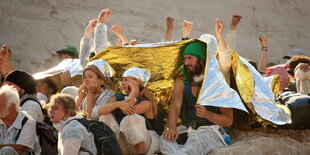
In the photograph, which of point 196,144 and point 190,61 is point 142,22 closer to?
point 190,61

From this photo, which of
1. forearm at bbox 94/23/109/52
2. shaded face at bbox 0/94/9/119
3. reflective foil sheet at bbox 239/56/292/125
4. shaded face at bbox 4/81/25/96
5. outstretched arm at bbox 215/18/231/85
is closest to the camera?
shaded face at bbox 0/94/9/119

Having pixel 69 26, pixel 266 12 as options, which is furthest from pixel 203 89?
pixel 266 12

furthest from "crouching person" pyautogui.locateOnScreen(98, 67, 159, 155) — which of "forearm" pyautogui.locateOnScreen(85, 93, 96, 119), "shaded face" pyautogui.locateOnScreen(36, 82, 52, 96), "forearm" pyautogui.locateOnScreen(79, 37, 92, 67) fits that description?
"shaded face" pyautogui.locateOnScreen(36, 82, 52, 96)

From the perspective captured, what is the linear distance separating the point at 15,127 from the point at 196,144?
175cm

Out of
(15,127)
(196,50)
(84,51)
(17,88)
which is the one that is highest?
(196,50)

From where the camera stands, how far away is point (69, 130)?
5.58 meters

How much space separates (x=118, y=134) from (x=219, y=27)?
5.28 feet

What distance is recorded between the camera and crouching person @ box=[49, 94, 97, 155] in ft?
18.1

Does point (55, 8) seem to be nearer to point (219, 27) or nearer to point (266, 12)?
point (266, 12)

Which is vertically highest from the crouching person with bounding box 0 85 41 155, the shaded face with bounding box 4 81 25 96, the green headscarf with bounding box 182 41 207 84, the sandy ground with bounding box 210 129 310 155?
the green headscarf with bounding box 182 41 207 84

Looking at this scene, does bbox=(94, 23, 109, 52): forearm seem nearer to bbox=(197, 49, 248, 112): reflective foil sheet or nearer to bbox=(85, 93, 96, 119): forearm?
bbox=(85, 93, 96, 119): forearm

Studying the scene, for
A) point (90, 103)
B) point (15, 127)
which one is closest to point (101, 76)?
point (90, 103)

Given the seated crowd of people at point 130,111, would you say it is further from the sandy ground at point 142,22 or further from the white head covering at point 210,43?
the sandy ground at point 142,22

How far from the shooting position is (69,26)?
1211cm
